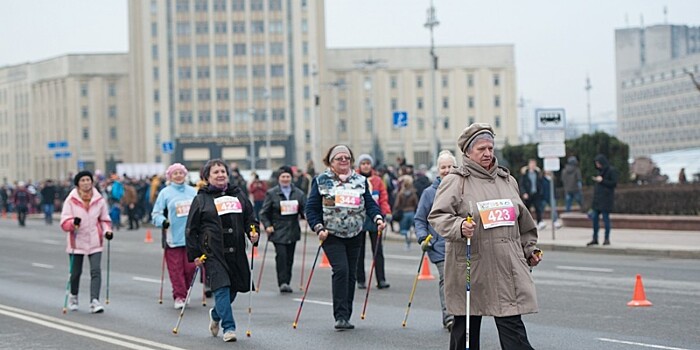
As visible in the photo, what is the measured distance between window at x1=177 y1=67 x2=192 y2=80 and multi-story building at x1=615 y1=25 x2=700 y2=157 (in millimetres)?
45279

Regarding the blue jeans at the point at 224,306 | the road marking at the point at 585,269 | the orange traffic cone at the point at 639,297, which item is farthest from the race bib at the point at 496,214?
the road marking at the point at 585,269

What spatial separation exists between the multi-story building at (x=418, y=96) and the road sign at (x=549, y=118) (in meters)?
94.9

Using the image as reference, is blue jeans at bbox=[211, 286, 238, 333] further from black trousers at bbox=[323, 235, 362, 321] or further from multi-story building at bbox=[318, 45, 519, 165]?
multi-story building at bbox=[318, 45, 519, 165]

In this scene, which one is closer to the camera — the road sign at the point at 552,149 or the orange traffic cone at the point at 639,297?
the orange traffic cone at the point at 639,297

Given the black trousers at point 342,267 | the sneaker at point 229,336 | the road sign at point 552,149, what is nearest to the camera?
the sneaker at point 229,336

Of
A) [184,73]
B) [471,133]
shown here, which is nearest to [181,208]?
[471,133]

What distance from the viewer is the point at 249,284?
11695 mm

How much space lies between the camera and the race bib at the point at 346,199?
12.3 metres

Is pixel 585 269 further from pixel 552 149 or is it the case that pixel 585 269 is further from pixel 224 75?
pixel 224 75

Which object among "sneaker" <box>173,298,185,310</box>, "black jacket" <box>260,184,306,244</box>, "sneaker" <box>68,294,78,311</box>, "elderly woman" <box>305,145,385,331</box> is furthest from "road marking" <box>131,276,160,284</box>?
"elderly woman" <box>305,145,385,331</box>

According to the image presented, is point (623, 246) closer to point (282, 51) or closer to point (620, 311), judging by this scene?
point (620, 311)

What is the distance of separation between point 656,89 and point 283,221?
101700 millimetres

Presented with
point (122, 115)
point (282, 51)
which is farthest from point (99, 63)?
point (282, 51)

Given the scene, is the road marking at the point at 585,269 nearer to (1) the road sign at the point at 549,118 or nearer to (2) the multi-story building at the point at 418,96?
(1) the road sign at the point at 549,118
